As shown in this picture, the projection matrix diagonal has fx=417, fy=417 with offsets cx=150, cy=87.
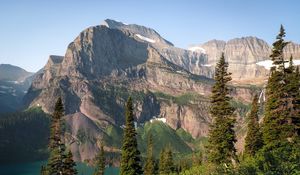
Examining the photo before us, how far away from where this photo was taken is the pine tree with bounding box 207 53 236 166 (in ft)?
190

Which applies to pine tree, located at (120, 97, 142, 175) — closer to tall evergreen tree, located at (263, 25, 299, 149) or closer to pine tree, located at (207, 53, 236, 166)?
pine tree, located at (207, 53, 236, 166)

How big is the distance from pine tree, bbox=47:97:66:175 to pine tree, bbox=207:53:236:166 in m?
21.8

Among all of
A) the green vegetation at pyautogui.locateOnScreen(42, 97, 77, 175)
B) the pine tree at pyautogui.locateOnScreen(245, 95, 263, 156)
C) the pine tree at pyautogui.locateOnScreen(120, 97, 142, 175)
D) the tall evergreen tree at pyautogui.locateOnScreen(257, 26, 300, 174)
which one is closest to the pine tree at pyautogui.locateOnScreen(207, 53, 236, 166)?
the tall evergreen tree at pyautogui.locateOnScreen(257, 26, 300, 174)

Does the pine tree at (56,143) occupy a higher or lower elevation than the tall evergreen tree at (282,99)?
lower

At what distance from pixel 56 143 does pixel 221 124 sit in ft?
78.6

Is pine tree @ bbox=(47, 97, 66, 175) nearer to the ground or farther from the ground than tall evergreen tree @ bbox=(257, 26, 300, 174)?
nearer to the ground

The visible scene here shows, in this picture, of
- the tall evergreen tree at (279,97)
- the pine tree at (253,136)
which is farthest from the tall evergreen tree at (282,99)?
the pine tree at (253,136)

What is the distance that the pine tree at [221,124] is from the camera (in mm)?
57875

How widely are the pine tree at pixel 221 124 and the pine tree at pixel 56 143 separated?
71.6 feet

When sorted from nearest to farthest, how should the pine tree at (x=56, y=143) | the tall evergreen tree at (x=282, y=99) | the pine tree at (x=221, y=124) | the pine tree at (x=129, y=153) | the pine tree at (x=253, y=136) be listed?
the tall evergreen tree at (x=282, y=99)
the pine tree at (x=221, y=124)
the pine tree at (x=56, y=143)
the pine tree at (x=129, y=153)
the pine tree at (x=253, y=136)

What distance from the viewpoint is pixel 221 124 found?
5878 centimetres

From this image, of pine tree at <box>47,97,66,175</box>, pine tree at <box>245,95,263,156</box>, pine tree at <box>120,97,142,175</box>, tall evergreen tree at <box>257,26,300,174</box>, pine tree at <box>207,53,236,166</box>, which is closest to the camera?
tall evergreen tree at <box>257,26,300,174</box>

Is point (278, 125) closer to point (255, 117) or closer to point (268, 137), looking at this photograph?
point (268, 137)

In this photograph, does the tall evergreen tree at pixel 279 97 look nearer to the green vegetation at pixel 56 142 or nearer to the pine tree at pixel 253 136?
the green vegetation at pixel 56 142
